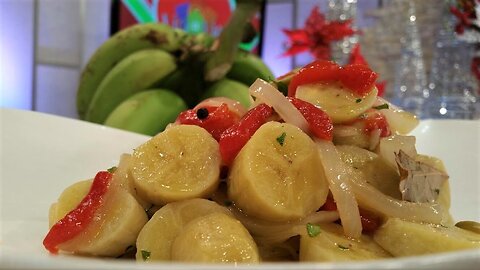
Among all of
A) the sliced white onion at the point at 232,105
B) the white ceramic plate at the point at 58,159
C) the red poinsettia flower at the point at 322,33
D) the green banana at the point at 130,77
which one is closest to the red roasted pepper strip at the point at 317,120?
the sliced white onion at the point at 232,105

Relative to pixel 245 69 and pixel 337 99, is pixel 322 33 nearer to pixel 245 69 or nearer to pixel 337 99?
pixel 245 69

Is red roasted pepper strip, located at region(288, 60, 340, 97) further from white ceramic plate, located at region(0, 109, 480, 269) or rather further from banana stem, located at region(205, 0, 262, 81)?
banana stem, located at region(205, 0, 262, 81)

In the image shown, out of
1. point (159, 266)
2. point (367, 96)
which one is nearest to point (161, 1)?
point (367, 96)

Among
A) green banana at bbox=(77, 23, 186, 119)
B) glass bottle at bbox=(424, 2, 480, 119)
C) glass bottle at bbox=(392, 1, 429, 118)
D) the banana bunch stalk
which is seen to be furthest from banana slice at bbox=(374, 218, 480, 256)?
glass bottle at bbox=(392, 1, 429, 118)

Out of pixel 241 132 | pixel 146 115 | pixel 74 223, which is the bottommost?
pixel 146 115

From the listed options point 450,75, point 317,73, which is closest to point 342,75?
point 317,73

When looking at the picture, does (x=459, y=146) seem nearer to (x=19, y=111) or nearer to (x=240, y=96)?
(x=240, y=96)

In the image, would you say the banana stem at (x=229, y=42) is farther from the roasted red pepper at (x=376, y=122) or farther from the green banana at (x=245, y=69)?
the roasted red pepper at (x=376, y=122)
